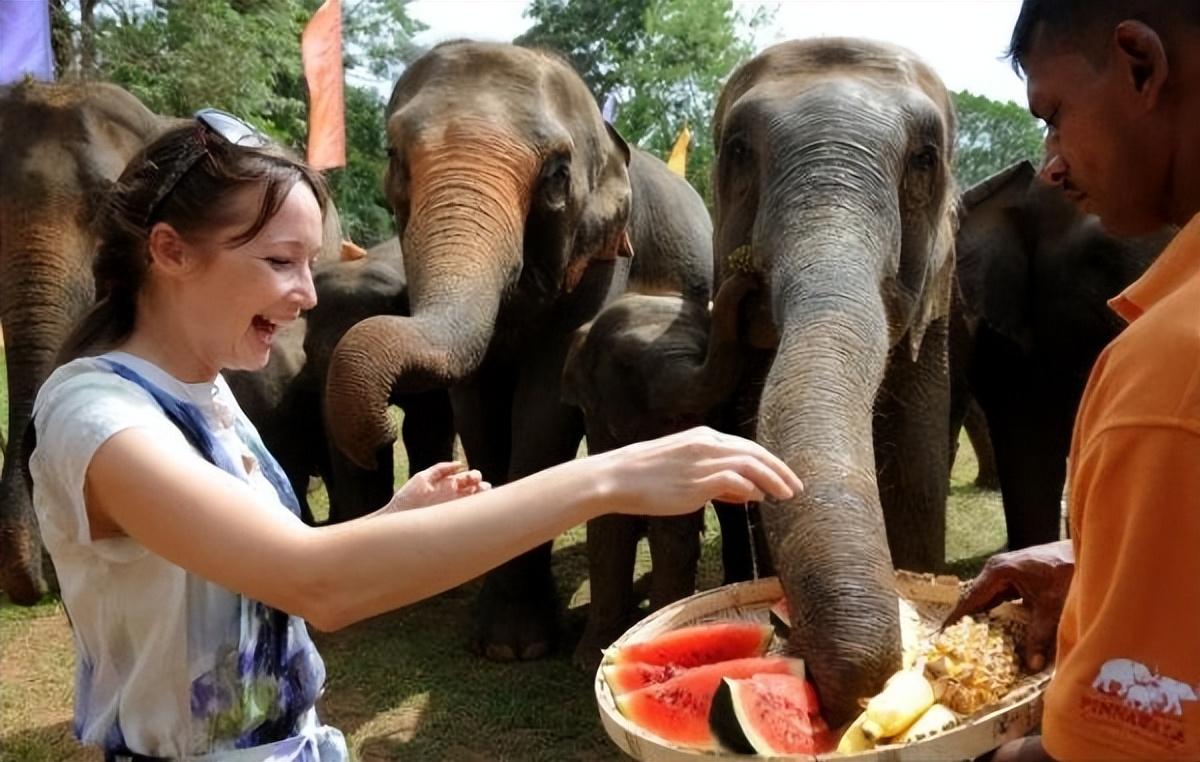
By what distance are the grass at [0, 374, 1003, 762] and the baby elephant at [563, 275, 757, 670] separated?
0.35m

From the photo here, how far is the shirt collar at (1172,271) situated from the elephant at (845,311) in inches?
41.0

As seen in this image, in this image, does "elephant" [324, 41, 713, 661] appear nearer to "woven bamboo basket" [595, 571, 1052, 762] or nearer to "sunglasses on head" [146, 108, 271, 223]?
"woven bamboo basket" [595, 571, 1052, 762]

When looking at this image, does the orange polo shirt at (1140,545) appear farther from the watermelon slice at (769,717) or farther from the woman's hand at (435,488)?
the woman's hand at (435,488)

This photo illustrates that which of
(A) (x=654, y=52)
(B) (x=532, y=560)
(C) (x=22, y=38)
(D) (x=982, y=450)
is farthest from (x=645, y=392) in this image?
(A) (x=654, y=52)

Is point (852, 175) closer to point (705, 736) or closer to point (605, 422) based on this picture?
point (605, 422)

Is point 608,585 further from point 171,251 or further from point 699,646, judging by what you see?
point 171,251

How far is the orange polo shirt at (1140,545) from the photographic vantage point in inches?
40.8

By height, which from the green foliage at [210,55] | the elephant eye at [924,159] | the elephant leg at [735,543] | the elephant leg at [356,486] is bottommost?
Answer: the elephant leg at [735,543]

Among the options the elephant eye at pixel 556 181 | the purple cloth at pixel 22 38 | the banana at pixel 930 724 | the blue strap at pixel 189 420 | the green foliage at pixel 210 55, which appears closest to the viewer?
the blue strap at pixel 189 420

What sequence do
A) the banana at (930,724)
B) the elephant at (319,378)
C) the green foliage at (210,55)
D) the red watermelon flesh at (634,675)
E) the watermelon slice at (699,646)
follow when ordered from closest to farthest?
the banana at (930,724) < the red watermelon flesh at (634,675) < the watermelon slice at (699,646) < the elephant at (319,378) < the green foliage at (210,55)

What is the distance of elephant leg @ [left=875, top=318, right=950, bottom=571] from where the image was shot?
4.01m

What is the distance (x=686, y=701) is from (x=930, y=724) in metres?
0.39

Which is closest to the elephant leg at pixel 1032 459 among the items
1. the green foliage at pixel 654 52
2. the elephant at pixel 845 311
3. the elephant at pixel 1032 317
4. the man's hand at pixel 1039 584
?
the elephant at pixel 1032 317

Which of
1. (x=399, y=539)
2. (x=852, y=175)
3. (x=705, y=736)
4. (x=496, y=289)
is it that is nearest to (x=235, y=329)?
(x=399, y=539)
